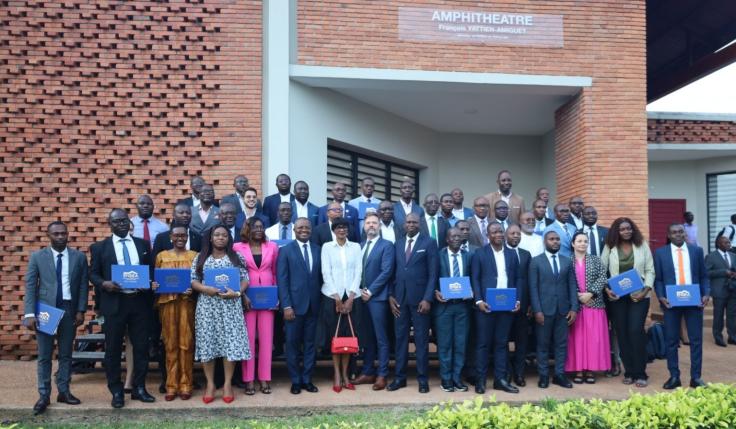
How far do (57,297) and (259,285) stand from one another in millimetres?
2020

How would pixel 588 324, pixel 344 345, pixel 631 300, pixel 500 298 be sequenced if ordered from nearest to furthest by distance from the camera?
pixel 344 345, pixel 500 298, pixel 631 300, pixel 588 324

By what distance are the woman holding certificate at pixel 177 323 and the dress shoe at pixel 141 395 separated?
16 cm

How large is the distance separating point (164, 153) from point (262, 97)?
1710 millimetres

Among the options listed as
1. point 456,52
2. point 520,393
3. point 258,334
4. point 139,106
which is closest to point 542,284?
point 520,393

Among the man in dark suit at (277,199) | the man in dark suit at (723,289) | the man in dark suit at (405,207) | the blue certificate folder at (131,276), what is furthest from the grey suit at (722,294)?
the blue certificate folder at (131,276)

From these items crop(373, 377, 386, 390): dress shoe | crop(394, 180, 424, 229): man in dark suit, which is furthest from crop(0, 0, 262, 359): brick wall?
crop(373, 377, 386, 390): dress shoe

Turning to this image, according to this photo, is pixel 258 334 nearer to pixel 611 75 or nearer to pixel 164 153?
pixel 164 153

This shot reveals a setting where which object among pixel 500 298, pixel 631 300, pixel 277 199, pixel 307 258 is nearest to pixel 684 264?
pixel 631 300

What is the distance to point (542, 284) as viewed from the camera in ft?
24.1

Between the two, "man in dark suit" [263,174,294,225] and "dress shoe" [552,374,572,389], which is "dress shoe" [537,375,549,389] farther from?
"man in dark suit" [263,174,294,225]

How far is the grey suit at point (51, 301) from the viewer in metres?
6.32

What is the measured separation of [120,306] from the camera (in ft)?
21.3

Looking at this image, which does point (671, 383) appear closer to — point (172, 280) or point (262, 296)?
point (262, 296)

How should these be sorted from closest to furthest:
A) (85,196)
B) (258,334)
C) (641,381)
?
(258,334) → (641,381) → (85,196)
